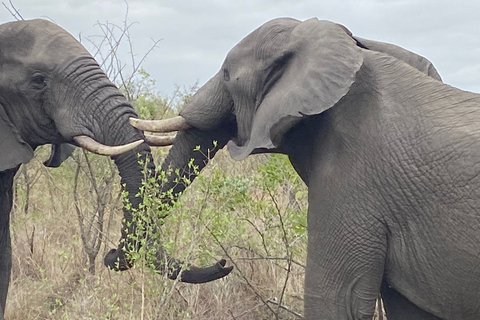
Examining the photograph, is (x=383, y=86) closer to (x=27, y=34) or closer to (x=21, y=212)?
(x=27, y=34)

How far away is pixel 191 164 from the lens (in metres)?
4.43

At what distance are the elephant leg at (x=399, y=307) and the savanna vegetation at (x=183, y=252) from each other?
86 cm

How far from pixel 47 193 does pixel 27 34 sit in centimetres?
446

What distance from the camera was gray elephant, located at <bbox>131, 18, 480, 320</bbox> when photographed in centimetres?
372

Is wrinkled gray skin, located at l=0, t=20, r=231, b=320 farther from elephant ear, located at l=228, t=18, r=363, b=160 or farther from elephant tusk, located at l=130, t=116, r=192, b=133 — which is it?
elephant ear, located at l=228, t=18, r=363, b=160

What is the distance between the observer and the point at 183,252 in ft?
16.0

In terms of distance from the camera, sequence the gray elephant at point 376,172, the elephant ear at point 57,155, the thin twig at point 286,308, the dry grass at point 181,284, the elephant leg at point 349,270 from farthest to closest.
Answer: the thin twig at point 286,308, the elephant ear at point 57,155, the dry grass at point 181,284, the elephant leg at point 349,270, the gray elephant at point 376,172

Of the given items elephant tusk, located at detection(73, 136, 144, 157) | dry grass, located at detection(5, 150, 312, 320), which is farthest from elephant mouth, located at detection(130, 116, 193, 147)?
dry grass, located at detection(5, 150, 312, 320)

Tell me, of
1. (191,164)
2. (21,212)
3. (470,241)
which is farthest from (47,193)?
(470,241)

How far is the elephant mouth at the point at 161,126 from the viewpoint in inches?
171

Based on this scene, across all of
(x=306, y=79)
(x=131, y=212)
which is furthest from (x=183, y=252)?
(x=306, y=79)

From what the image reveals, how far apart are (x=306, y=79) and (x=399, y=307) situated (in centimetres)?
112

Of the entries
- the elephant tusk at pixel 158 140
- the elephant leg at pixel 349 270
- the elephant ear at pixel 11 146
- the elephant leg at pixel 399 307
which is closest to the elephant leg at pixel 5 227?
the elephant ear at pixel 11 146

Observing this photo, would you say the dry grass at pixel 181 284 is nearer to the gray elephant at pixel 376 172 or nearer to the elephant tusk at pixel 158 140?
the elephant tusk at pixel 158 140
